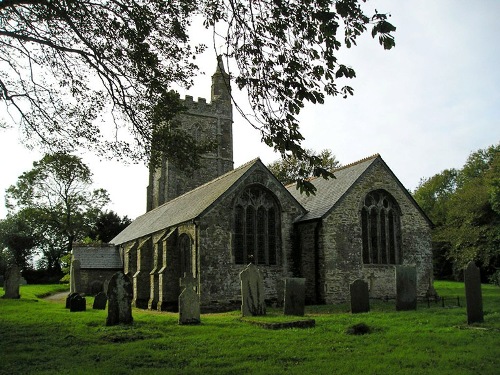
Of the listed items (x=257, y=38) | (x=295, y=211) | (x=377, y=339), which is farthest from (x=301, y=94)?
(x=295, y=211)

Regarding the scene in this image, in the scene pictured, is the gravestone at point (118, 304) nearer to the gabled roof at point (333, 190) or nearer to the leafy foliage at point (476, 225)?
the gabled roof at point (333, 190)

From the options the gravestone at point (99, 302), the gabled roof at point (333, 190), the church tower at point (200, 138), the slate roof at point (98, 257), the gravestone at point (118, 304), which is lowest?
the gravestone at point (99, 302)

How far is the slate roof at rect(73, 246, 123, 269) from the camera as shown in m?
34.8

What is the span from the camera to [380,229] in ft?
75.8

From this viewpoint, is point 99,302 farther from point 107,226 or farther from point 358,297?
point 107,226

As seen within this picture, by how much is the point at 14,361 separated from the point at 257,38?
7.21m

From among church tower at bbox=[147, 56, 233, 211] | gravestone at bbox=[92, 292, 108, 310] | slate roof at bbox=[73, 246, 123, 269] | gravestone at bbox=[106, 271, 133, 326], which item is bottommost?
gravestone at bbox=[92, 292, 108, 310]

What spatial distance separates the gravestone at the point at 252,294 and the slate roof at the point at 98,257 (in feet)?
69.9

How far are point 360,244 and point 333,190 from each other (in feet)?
9.90

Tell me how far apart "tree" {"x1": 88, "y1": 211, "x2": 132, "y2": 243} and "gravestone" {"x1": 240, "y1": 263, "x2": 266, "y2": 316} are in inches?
1651

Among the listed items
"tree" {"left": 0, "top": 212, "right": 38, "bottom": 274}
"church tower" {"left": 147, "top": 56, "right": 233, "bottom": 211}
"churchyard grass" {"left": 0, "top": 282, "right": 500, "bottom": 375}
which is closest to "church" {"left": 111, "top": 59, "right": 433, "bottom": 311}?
"churchyard grass" {"left": 0, "top": 282, "right": 500, "bottom": 375}

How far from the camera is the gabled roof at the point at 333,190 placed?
22.1 metres

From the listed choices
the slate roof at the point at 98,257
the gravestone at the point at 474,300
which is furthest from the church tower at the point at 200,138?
the gravestone at the point at 474,300

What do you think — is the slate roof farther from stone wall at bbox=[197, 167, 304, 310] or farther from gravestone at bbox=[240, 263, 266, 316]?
gravestone at bbox=[240, 263, 266, 316]
